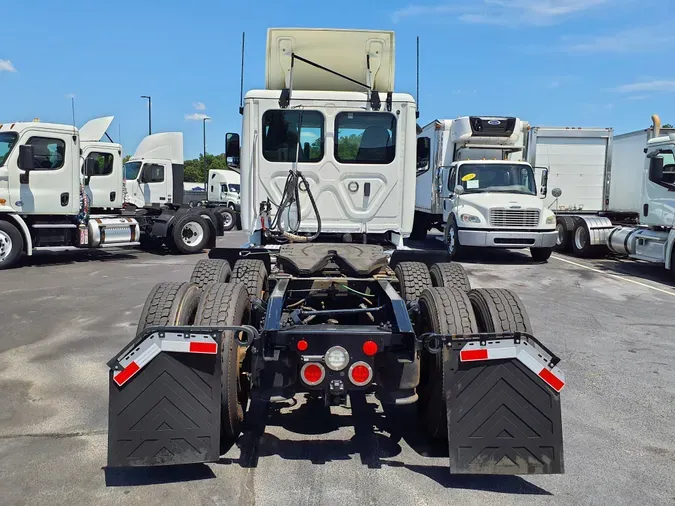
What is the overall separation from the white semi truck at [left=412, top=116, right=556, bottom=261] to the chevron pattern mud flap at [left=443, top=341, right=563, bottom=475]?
412 inches

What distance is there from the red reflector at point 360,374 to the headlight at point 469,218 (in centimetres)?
1068

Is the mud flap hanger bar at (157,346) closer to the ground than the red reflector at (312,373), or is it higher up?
higher up

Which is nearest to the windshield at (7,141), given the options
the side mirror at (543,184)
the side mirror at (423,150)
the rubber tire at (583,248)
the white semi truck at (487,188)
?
the white semi truck at (487,188)

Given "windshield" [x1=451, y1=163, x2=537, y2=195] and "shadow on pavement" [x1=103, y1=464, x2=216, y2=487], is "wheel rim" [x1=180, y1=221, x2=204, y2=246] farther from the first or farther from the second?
"shadow on pavement" [x1=103, y1=464, x2=216, y2=487]

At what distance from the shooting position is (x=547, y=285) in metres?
10.8

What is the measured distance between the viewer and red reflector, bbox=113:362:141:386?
10.6ft

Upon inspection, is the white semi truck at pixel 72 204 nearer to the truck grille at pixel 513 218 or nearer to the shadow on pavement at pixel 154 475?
the truck grille at pixel 513 218

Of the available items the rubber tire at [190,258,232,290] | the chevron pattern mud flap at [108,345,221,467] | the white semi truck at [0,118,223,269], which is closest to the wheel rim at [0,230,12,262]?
the white semi truck at [0,118,223,269]

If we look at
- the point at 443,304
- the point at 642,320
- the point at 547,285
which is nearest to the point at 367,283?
the point at 443,304

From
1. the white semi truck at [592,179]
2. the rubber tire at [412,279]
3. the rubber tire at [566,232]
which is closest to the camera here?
the rubber tire at [412,279]

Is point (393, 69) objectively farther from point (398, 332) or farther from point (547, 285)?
point (547, 285)

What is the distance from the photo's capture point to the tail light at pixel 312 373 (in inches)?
133

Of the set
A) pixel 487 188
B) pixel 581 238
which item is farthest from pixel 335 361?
pixel 581 238

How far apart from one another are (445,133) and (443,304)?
12.7m
